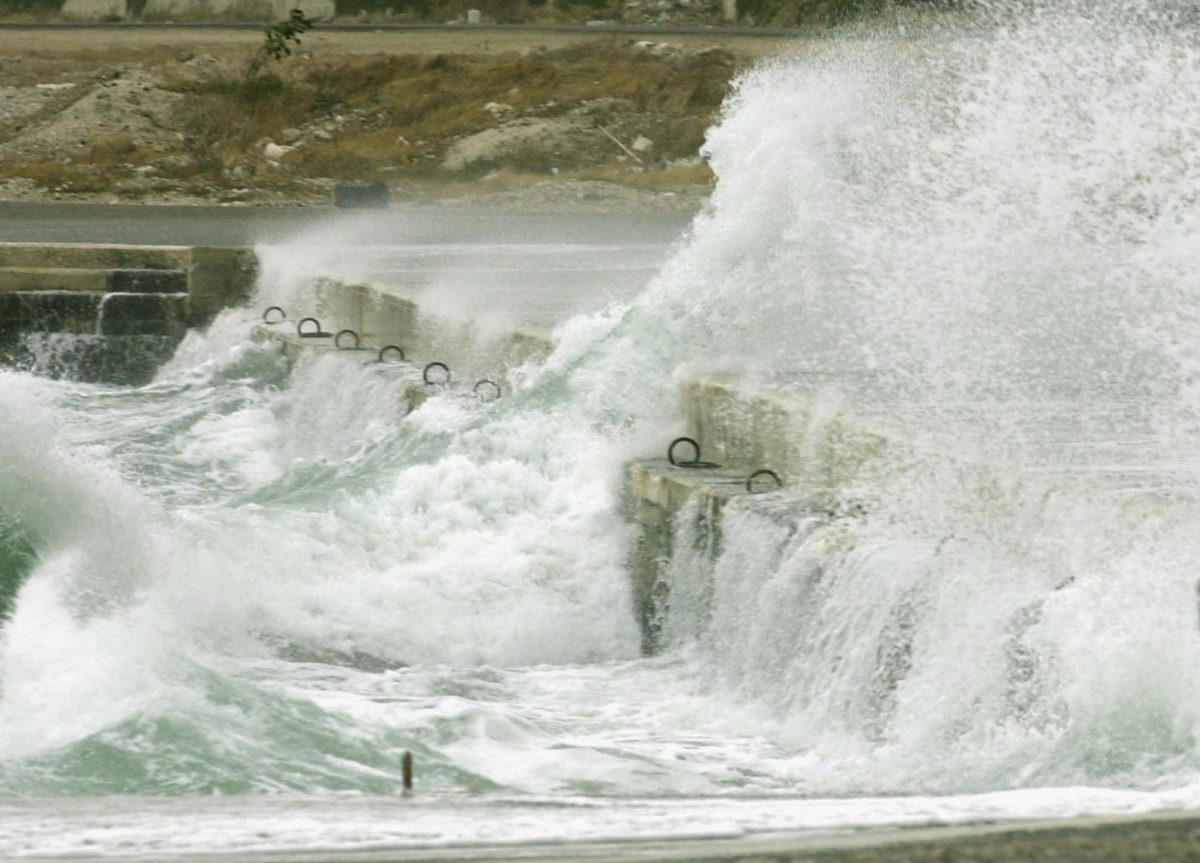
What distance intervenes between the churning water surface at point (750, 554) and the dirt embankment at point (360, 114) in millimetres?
20164

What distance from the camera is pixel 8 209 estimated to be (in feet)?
103

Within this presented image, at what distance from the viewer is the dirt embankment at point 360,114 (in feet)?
114

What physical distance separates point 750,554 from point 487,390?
4.80 metres

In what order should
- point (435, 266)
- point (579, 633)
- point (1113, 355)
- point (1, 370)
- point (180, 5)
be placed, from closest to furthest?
point (579, 633)
point (1113, 355)
point (1, 370)
point (435, 266)
point (180, 5)

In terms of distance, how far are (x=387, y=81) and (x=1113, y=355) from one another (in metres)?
30.1

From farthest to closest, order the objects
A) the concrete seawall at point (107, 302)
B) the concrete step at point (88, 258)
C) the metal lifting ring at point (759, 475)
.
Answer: the concrete step at point (88, 258)
the concrete seawall at point (107, 302)
the metal lifting ring at point (759, 475)

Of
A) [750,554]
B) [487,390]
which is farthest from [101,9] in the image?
[750,554]

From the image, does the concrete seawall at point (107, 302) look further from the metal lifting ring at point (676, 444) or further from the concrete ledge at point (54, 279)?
the metal lifting ring at point (676, 444)

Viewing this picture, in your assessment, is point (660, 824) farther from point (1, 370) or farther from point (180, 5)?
point (180, 5)

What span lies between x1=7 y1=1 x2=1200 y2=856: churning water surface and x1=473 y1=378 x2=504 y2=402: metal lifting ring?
19cm

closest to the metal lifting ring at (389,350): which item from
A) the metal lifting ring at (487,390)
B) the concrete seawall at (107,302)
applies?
the metal lifting ring at (487,390)

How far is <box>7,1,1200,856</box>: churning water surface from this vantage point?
6.29m

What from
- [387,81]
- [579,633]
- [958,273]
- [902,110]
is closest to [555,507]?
[579,633]

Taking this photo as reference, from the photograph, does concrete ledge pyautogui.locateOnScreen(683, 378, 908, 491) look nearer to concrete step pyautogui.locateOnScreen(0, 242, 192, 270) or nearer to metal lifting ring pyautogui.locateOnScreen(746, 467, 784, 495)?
metal lifting ring pyautogui.locateOnScreen(746, 467, 784, 495)
